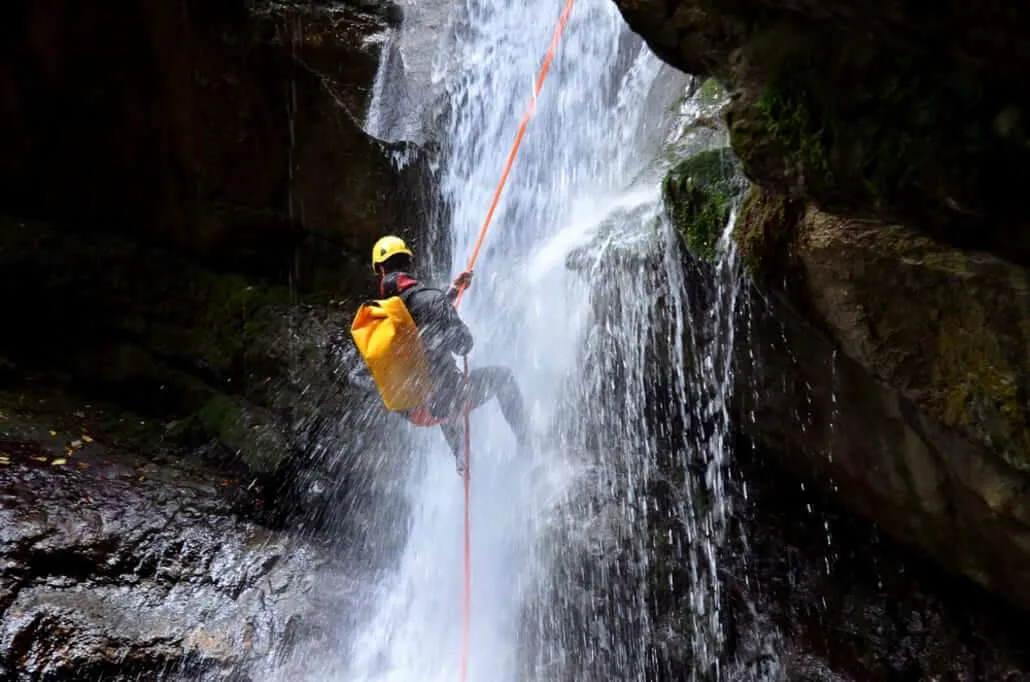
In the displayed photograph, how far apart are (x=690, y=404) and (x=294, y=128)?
17.2 ft

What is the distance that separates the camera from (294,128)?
25.8 feet

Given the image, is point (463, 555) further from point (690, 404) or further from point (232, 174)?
point (232, 174)

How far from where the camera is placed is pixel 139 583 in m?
5.66

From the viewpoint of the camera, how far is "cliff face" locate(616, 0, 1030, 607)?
2000 millimetres

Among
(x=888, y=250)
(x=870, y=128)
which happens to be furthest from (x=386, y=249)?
(x=870, y=128)

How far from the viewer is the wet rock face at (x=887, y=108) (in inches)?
73.5

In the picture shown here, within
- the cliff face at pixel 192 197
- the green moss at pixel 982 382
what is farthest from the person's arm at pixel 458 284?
the green moss at pixel 982 382

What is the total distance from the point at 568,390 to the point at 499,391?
0.67 meters

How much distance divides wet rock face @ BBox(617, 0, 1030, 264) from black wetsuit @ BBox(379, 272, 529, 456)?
2551 millimetres

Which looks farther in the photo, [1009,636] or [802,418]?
[802,418]

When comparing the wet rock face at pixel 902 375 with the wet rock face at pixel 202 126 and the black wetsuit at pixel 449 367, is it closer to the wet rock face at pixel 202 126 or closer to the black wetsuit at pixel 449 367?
the black wetsuit at pixel 449 367

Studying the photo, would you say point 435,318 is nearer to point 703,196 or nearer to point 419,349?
point 419,349

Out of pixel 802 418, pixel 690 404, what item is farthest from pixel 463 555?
pixel 802 418

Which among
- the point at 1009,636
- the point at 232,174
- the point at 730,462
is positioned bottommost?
the point at 1009,636
